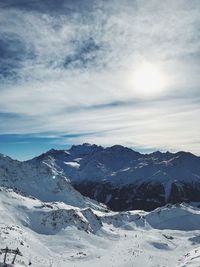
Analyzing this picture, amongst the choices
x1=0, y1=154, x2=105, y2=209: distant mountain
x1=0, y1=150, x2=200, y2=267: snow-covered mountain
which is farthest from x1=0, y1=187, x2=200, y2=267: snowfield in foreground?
x1=0, y1=154, x2=105, y2=209: distant mountain

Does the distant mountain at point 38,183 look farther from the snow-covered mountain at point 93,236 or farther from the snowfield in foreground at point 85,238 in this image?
the snowfield in foreground at point 85,238

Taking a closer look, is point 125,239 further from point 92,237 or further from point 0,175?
point 0,175

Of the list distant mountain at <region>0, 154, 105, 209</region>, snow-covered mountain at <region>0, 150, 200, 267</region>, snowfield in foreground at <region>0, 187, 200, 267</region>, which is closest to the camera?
snow-covered mountain at <region>0, 150, 200, 267</region>

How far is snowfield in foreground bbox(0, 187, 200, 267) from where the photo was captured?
75062mm

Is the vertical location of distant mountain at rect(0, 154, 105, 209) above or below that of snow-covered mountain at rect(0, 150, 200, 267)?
above

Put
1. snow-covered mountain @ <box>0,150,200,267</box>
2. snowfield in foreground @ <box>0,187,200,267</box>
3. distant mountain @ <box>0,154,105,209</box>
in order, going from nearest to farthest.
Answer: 1. snow-covered mountain @ <box>0,150,200,267</box>
2. snowfield in foreground @ <box>0,187,200,267</box>
3. distant mountain @ <box>0,154,105,209</box>

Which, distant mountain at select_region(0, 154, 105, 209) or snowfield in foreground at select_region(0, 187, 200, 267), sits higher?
distant mountain at select_region(0, 154, 105, 209)

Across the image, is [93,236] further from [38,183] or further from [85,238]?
[38,183]

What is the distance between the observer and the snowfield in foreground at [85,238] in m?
75.1

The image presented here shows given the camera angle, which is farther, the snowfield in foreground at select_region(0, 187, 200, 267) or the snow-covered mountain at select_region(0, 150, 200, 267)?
the snowfield in foreground at select_region(0, 187, 200, 267)

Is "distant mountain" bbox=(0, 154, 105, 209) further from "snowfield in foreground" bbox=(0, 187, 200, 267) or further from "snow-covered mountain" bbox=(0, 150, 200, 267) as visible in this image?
"snowfield in foreground" bbox=(0, 187, 200, 267)

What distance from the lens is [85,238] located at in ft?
313

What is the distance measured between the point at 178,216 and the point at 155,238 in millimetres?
39524

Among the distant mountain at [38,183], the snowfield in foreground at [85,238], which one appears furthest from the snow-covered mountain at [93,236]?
the distant mountain at [38,183]
